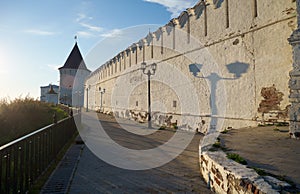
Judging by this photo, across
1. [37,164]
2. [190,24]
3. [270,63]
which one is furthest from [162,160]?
[190,24]

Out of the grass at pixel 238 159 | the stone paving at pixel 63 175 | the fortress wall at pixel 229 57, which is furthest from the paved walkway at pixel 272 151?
the stone paving at pixel 63 175

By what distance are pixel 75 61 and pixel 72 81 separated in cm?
489

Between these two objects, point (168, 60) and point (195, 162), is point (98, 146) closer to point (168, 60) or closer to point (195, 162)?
point (195, 162)

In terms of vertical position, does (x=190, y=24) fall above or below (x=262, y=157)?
above

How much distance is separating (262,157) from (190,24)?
9172mm

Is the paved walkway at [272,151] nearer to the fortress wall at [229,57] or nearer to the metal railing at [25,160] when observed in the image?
the fortress wall at [229,57]

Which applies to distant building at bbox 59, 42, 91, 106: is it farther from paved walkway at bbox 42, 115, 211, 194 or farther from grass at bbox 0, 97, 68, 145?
paved walkway at bbox 42, 115, 211, 194

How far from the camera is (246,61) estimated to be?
28.4 ft

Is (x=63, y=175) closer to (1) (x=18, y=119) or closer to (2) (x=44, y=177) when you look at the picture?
(2) (x=44, y=177)

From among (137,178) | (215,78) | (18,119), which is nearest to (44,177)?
(137,178)

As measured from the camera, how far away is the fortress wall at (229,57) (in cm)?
748

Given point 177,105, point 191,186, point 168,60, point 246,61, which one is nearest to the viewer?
point 191,186

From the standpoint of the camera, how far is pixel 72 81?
49.9 m

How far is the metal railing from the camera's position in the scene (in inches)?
112
